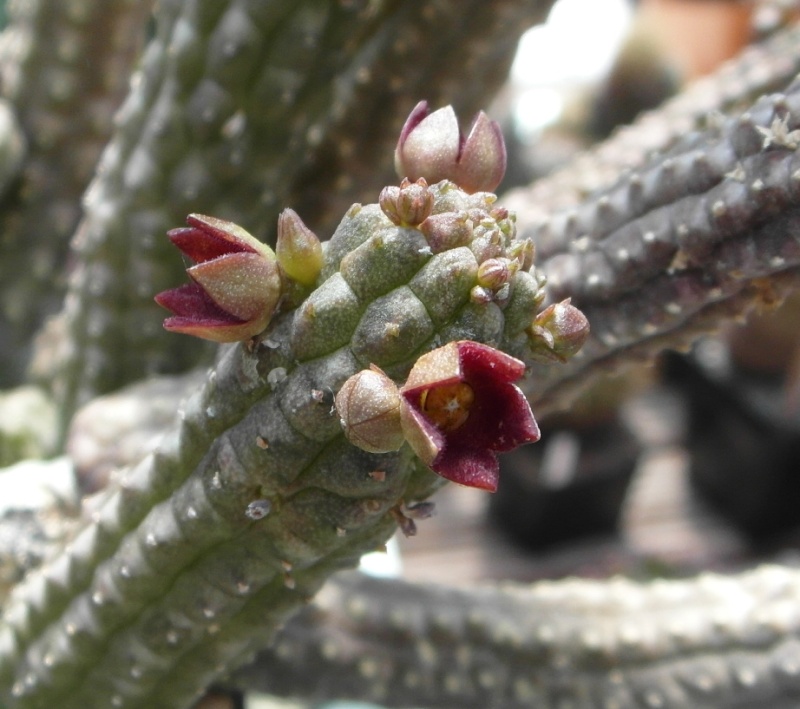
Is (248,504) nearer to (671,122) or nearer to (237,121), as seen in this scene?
(237,121)

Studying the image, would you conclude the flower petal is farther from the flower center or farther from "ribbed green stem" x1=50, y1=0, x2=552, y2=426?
"ribbed green stem" x1=50, y1=0, x2=552, y2=426

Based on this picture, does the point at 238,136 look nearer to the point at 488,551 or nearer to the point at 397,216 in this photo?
the point at 397,216

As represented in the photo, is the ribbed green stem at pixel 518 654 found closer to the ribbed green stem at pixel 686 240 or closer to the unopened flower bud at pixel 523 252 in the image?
the ribbed green stem at pixel 686 240

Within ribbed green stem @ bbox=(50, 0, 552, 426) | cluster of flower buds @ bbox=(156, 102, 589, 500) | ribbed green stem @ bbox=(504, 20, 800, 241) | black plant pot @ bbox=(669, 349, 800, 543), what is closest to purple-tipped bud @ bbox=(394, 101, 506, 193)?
cluster of flower buds @ bbox=(156, 102, 589, 500)

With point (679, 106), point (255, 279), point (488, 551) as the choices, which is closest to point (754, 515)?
point (488, 551)

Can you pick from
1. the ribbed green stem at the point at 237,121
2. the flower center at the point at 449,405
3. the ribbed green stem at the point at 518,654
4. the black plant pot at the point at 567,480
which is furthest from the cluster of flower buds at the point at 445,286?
the black plant pot at the point at 567,480

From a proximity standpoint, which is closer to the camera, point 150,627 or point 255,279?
point 255,279

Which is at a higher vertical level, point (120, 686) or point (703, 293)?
point (703, 293)

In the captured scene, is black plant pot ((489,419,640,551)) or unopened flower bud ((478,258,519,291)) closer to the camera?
unopened flower bud ((478,258,519,291))
